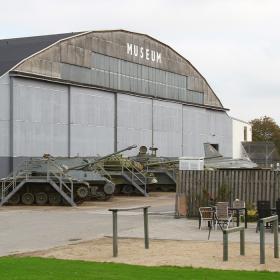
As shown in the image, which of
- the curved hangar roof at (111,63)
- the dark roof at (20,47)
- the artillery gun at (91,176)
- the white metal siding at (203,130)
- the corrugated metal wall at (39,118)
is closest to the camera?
the artillery gun at (91,176)

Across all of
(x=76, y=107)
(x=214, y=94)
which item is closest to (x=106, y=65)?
(x=76, y=107)

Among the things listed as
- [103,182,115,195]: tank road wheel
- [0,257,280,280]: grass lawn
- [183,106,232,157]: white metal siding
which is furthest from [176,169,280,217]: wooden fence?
[183,106,232,157]: white metal siding

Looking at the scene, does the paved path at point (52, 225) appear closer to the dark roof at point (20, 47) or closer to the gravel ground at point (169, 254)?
the gravel ground at point (169, 254)

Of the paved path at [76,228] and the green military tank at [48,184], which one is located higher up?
the green military tank at [48,184]

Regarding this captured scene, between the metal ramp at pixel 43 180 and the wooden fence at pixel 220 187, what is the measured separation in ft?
30.1

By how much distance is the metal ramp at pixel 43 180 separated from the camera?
32.3 metres

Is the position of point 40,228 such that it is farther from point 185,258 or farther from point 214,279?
point 214,279

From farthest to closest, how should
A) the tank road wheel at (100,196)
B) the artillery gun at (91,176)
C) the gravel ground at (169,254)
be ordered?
1. the tank road wheel at (100,196)
2. the artillery gun at (91,176)
3. the gravel ground at (169,254)

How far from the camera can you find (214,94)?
200 feet

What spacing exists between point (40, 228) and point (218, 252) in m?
7.89

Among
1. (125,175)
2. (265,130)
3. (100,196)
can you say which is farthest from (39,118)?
(265,130)

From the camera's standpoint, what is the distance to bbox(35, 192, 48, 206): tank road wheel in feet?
107

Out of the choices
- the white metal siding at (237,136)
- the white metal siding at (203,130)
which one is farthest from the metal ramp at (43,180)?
the white metal siding at (237,136)

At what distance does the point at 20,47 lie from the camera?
42.8 meters
